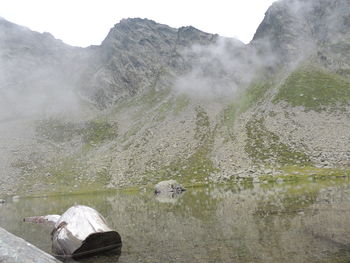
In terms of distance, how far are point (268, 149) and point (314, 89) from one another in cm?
5684

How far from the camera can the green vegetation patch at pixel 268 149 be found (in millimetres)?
102062

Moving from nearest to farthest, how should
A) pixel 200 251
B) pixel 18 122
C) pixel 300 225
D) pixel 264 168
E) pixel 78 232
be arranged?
pixel 200 251
pixel 78 232
pixel 300 225
pixel 264 168
pixel 18 122

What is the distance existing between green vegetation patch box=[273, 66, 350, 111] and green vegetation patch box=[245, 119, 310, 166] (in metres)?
25.0

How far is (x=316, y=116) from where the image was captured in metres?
126

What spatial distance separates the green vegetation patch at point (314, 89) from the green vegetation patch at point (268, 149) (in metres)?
25.0

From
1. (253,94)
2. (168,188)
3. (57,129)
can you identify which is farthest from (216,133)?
(57,129)

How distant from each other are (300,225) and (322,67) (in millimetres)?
172229

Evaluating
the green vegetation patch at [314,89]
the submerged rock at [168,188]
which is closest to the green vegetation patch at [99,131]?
the green vegetation patch at [314,89]

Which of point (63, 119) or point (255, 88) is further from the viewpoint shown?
point (63, 119)

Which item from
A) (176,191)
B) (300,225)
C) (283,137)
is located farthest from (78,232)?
(283,137)

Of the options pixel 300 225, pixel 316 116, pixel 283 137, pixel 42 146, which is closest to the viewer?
pixel 300 225

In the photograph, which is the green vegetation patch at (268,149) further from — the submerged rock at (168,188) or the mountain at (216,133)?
the submerged rock at (168,188)

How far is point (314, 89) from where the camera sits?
151875mm

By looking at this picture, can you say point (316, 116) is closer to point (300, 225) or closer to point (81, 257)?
point (300, 225)
